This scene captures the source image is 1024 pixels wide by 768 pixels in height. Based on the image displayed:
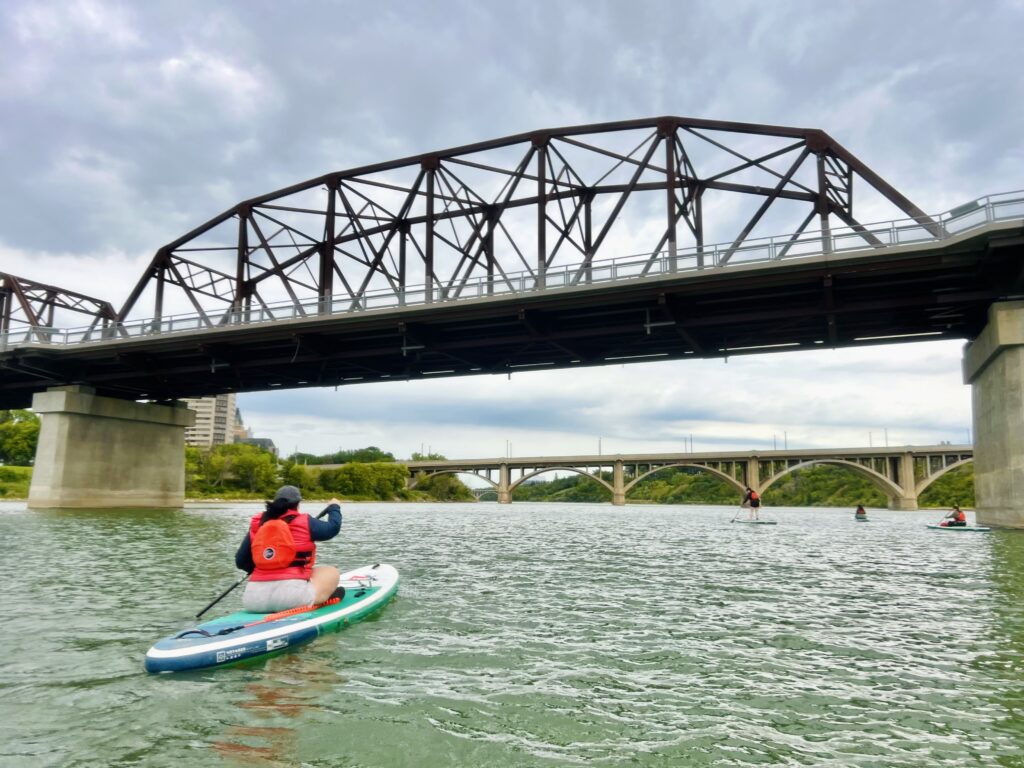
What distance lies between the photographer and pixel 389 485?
455 feet

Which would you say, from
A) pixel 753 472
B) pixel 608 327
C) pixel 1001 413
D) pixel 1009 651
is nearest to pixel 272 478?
pixel 753 472

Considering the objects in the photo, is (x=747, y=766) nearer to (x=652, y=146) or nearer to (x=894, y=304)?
(x=894, y=304)

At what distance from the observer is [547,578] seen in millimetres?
18438

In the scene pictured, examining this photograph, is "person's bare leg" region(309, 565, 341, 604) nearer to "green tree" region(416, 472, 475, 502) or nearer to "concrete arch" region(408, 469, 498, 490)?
"concrete arch" region(408, 469, 498, 490)

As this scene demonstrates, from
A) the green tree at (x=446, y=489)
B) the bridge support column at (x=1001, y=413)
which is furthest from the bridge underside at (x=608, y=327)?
the green tree at (x=446, y=489)

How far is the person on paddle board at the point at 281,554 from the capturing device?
34.4 feet

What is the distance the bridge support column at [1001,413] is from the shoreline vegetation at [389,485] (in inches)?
2774

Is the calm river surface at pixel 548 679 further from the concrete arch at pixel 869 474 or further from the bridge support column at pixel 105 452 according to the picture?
the concrete arch at pixel 869 474

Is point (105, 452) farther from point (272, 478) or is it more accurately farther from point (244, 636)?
point (272, 478)

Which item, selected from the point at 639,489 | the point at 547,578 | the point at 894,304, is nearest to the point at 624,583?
the point at 547,578

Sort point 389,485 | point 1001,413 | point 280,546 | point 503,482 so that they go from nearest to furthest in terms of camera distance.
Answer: point 280,546 → point 1001,413 → point 503,482 → point 389,485

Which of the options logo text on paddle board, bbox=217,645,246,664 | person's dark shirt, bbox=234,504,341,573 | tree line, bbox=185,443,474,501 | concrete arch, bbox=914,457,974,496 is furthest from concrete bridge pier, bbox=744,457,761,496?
logo text on paddle board, bbox=217,645,246,664

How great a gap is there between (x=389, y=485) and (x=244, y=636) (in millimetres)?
131943

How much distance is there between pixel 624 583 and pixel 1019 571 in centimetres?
1037
